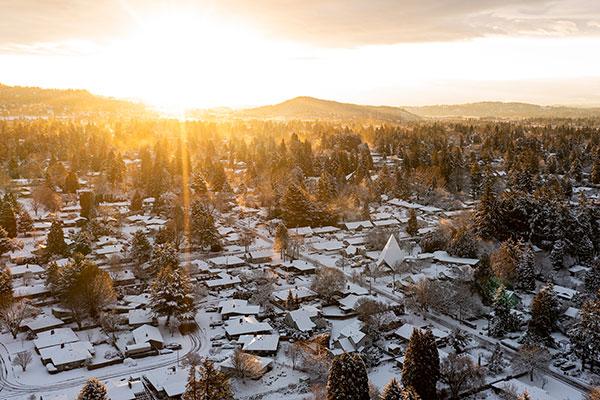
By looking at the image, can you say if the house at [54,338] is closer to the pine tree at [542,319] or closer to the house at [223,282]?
the house at [223,282]

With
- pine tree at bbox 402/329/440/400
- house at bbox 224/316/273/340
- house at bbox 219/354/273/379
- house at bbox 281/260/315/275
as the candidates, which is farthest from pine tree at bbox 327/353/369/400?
house at bbox 281/260/315/275

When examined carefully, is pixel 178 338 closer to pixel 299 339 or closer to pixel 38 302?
pixel 299 339

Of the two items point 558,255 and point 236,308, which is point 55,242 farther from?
point 558,255

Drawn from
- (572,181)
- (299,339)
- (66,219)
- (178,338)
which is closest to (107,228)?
(66,219)

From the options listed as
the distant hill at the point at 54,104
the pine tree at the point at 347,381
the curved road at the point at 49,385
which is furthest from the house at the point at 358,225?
the distant hill at the point at 54,104

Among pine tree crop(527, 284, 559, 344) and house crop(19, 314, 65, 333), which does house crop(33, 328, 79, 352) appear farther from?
pine tree crop(527, 284, 559, 344)

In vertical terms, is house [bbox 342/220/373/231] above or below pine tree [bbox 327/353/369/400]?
below
